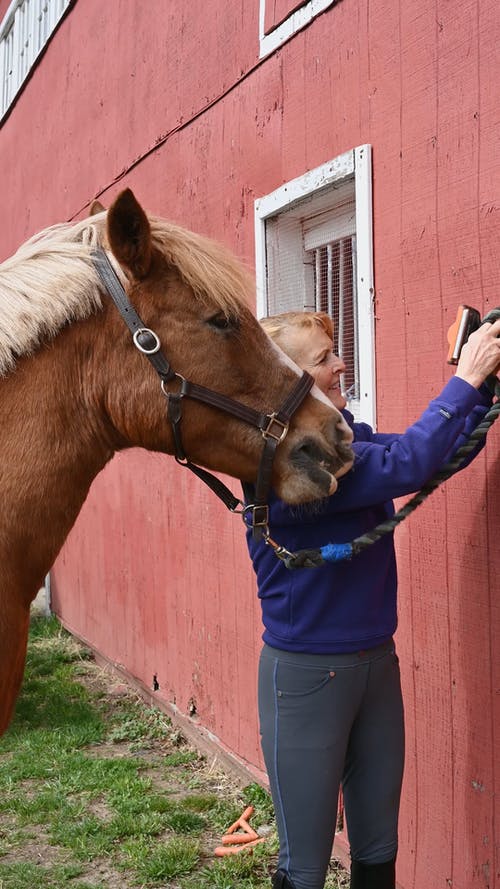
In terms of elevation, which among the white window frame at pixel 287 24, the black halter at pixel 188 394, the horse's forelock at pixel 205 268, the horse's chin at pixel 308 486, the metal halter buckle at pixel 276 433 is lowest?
the horse's chin at pixel 308 486

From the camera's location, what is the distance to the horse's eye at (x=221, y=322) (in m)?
1.98

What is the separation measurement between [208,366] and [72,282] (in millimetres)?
382

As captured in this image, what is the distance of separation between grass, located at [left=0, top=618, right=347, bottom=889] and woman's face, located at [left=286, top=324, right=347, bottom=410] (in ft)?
6.63

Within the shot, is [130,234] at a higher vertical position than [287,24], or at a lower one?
lower

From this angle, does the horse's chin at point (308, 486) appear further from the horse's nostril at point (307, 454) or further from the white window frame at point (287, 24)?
the white window frame at point (287, 24)

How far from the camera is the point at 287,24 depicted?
357 cm

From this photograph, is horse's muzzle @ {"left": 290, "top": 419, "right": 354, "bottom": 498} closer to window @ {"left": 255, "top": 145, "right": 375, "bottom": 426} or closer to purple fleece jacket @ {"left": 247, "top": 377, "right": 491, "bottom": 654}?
purple fleece jacket @ {"left": 247, "top": 377, "right": 491, "bottom": 654}

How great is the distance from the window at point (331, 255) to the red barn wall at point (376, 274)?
8cm

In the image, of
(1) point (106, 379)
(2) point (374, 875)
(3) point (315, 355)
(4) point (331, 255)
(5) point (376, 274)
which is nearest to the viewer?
(1) point (106, 379)

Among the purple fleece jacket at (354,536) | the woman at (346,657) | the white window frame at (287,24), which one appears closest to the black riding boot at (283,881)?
the woman at (346,657)

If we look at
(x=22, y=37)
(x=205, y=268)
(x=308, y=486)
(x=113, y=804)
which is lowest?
(x=113, y=804)

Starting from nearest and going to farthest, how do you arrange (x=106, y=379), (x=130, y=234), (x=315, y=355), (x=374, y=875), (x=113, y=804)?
(x=130, y=234)
(x=106, y=379)
(x=374, y=875)
(x=315, y=355)
(x=113, y=804)

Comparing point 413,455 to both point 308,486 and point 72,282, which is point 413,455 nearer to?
point 308,486

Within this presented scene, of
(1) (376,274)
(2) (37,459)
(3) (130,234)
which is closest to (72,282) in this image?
(3) (130,234)
